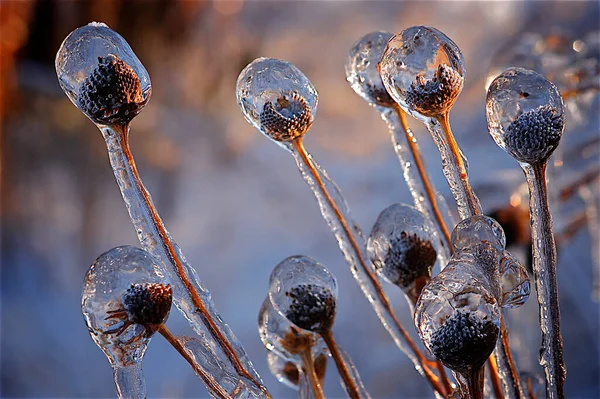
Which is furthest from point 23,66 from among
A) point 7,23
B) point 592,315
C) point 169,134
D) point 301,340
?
point 301,340

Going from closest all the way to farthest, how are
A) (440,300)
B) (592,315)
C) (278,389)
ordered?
(440,300)
(592,315)
(278,389)

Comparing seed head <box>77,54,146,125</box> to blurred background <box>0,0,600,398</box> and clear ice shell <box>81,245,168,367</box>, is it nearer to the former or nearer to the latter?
clear ice shell <box>81,245,168,367</box>

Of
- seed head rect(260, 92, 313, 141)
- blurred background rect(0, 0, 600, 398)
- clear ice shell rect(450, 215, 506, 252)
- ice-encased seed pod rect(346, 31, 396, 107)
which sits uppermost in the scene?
blurred background rect(0, 0, 600, 398)

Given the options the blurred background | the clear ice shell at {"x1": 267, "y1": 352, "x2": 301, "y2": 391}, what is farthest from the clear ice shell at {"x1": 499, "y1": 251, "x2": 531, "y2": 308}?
the blurred background

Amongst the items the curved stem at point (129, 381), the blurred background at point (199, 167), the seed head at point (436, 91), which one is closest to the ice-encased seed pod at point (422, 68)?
the seed head at point (436, 91)

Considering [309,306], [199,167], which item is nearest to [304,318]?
[309,306]

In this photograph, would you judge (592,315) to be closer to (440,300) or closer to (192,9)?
(440,300)

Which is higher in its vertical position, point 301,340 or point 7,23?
point 7,23
